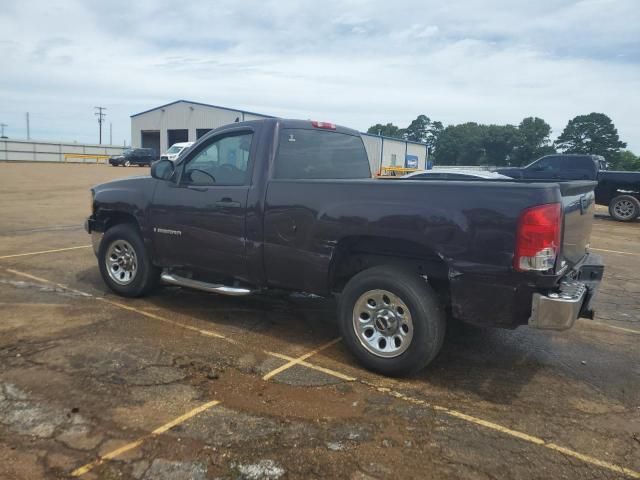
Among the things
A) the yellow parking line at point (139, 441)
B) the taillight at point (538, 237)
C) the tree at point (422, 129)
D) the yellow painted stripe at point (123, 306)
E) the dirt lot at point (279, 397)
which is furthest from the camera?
the tree at point (422, 129)

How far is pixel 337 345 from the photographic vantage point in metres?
4.68

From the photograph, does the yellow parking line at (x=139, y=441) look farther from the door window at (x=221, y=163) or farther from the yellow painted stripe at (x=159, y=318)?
the door window at (x=221, y=163)

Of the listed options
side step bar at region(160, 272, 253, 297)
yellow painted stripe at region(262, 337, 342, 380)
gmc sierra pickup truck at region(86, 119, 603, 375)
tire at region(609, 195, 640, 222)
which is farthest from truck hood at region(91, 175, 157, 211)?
tire at region(609, 195, 640, 222)

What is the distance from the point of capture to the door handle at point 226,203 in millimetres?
4738

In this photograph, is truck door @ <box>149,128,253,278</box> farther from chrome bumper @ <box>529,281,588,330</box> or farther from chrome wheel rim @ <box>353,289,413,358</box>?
chrome bumper @ <box>529,281,588,330</box>

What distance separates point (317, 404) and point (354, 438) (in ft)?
1.56

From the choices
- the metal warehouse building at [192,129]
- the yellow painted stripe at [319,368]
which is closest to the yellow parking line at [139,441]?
the yellow painted stripe at [319,368]

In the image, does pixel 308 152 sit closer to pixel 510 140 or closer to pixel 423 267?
pixel 423 267

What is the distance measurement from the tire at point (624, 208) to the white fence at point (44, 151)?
175 ft

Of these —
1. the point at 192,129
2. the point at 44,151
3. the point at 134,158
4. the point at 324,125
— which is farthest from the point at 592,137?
the point at 324,125

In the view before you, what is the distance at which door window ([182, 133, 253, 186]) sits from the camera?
487cm

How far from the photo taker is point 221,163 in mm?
5074

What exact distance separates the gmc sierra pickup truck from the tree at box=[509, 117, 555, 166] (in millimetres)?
90701

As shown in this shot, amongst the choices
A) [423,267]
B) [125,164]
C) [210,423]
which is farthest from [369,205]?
[125,164]
